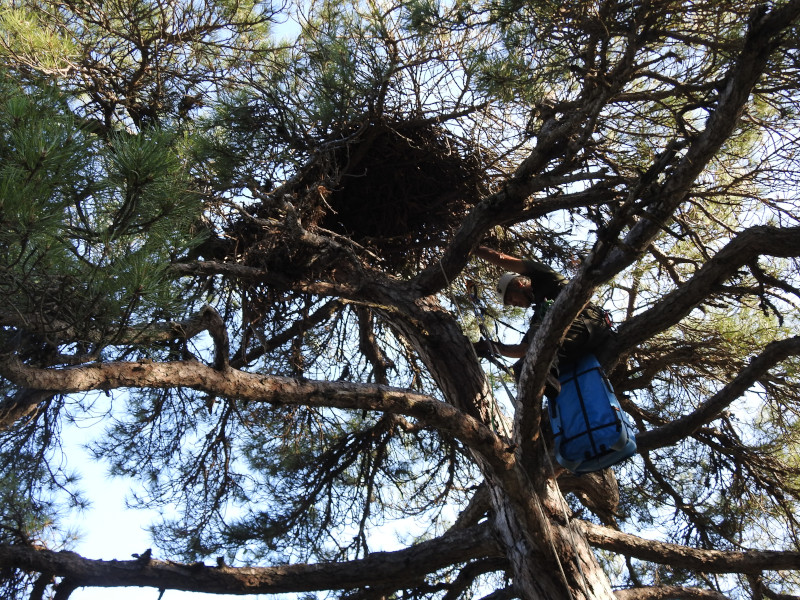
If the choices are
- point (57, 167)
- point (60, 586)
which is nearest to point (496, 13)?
point (57, 167)

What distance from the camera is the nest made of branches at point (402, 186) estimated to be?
3.73 meters

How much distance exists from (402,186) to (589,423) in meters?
1.70

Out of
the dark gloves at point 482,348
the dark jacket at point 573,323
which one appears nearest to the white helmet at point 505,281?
the dark jacket at point 573,323

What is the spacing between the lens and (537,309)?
3275 mm

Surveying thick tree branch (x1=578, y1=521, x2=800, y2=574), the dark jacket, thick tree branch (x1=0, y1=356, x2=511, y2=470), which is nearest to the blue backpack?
the dark jacket

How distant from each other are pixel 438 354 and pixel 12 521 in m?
2.14

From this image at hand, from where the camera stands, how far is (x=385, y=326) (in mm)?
4613

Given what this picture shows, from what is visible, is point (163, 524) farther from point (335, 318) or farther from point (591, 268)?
point (591, 268)

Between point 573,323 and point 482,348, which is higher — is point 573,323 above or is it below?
below

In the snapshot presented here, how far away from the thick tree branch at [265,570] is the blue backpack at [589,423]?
1.78ft

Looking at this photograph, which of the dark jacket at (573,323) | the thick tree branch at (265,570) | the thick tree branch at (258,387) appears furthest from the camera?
the dark jacket at (573,323)

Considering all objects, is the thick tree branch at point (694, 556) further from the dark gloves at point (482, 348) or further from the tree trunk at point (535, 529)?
the dark gloves at point (482, 348)

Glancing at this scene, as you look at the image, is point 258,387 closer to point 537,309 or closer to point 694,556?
point 537,309

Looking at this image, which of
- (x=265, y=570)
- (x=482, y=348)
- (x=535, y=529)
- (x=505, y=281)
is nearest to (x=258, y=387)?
(x=265, y=570)
